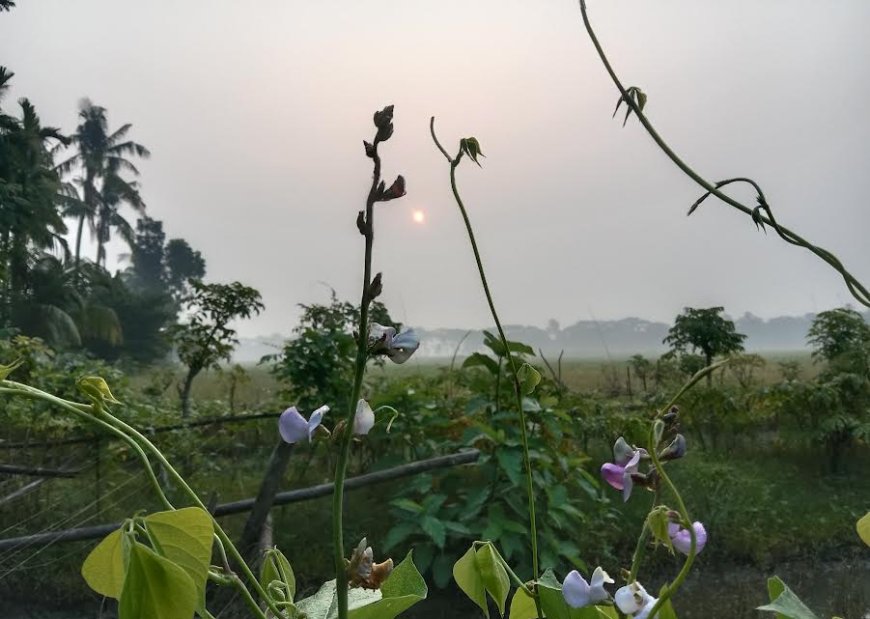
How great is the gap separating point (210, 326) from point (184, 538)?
8.81 feet

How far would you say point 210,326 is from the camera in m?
2.72

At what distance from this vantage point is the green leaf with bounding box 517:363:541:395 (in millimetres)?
203

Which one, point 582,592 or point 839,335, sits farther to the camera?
point 839,335

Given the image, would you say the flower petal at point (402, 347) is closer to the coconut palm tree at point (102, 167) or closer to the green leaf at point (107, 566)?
the green leaf at point (107, 566)

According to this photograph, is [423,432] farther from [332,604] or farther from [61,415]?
[332,604]

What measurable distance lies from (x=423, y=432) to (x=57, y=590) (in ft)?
2.96

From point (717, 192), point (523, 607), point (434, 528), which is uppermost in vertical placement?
point (717, 192)

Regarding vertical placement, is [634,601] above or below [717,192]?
below

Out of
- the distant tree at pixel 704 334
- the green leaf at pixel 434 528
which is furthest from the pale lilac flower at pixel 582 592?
the distant tree at pixel 704 334

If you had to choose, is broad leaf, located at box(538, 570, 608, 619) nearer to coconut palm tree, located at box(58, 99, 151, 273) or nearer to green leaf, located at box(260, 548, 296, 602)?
green leaf, located at box(260, 548, 296, 602)

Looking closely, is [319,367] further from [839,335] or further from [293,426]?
[839,335]

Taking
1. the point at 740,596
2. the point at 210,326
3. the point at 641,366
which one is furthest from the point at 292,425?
the point at 641,366

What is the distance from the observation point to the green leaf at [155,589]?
146mm

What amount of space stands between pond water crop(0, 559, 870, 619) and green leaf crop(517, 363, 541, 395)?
1.47 m
